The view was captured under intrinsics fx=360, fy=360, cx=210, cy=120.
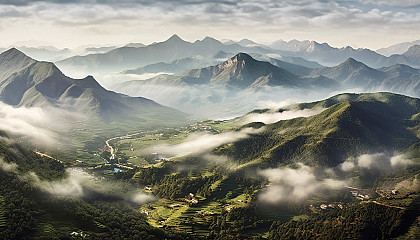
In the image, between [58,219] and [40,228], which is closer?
[40,228]

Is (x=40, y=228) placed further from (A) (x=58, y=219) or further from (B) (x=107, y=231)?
(B) (x=107, y=231)

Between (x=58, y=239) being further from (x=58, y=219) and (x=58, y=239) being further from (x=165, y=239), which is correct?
(x=165, y=239)

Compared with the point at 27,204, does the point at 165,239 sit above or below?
below

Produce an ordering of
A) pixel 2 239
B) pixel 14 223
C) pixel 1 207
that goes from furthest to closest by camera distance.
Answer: pixel 1 207 → pixel 14 223 → pixel 2 239

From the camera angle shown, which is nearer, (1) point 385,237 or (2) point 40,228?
(2) point 40,228

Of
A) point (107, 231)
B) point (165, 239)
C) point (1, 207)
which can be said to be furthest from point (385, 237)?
point (1, 207)

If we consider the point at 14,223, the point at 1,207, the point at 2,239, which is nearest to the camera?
the point at 2,239

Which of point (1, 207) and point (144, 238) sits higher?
point (1, 207)

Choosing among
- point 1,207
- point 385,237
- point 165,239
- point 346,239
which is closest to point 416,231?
point 385,237
